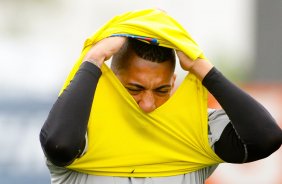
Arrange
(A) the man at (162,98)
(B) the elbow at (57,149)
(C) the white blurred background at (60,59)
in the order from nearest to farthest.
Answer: (B) the elbow at (57,149) → (A) the man at (162,98) → (C) the white blurred background at (60,59)

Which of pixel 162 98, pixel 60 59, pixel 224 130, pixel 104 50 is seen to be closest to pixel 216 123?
pixel 224 130

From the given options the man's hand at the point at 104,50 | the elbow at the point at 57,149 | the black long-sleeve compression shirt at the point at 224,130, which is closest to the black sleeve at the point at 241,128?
the black long-sleeve compression shirt at the point at 224,130

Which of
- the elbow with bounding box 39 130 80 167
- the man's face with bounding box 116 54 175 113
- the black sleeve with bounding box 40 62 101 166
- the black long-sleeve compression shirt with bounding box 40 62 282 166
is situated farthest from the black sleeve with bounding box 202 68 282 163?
the elbow with bounding box 39 130 80 167

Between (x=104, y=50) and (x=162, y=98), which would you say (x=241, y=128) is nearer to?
(x=162, y=98)

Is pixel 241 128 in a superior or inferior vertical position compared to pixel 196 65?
inferior

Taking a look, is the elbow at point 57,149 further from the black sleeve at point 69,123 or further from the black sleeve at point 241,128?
the black sleeve at point 241,128

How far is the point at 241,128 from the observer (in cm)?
359

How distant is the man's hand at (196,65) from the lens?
3656mm

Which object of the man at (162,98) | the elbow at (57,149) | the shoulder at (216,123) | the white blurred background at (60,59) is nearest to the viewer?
the elbow at (57,149)

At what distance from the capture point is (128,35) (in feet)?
11.9

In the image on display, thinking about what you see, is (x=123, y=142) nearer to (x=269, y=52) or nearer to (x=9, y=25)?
(x=269, y=52)

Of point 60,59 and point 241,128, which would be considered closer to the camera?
point 241,128

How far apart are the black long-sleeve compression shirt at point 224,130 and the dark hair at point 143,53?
163 millimetres

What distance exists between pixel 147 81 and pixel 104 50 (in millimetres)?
195
